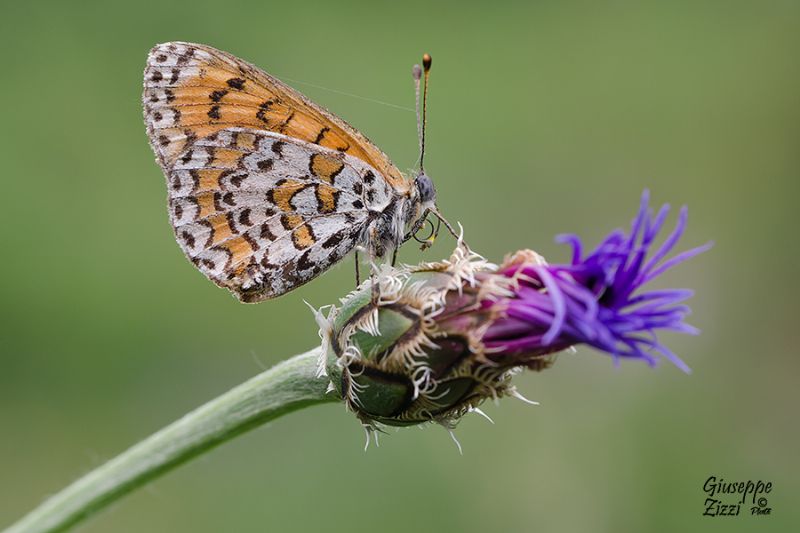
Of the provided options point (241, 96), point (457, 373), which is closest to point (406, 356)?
point (457, 373)

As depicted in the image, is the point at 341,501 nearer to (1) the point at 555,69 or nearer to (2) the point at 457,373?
(2) the point at 457,373

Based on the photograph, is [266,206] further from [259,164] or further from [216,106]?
[216,106]

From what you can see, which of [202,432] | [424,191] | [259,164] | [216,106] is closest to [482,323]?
[202,432]
